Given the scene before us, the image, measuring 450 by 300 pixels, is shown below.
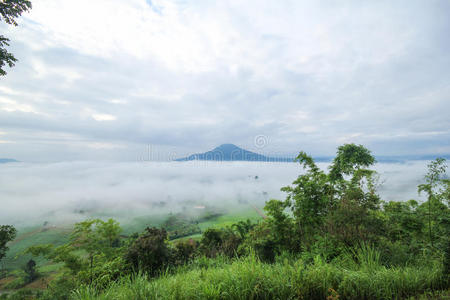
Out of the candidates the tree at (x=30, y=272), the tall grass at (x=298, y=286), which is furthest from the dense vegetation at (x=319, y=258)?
the tree at (x=30, y=272)

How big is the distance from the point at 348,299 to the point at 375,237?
3.06m

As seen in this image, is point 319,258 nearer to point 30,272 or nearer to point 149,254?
point 149,254

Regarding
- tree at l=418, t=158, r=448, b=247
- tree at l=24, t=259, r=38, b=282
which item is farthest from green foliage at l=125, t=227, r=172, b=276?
tree at l=24, t=259, r=38, b=282

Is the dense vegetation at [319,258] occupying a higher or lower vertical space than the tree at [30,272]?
higher

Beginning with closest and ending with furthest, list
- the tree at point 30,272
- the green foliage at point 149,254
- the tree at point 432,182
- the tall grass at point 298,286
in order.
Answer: the tall grass at point 298,286 → the tree at point 432,182 → the green foliage at point 149,254 → the tree at point 30,272

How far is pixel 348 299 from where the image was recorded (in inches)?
120

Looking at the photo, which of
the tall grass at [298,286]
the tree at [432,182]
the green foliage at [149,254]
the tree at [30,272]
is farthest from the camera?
the tree at [30,272]

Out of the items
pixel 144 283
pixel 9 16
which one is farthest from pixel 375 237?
pixel 9 16

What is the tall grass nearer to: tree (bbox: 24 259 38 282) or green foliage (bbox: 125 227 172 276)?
green foliage (bbox: 125 227 172 276)

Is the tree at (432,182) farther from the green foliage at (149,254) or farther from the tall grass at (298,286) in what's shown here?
the green foliage at (149,254)

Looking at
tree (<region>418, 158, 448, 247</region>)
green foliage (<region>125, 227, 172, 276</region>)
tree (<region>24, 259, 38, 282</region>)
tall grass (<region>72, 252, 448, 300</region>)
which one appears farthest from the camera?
tree (<region>24, 259, 38, 282</region>)

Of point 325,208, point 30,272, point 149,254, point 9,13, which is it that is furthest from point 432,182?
point 30,272

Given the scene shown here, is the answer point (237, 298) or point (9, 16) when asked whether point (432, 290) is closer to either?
point (237, 298)

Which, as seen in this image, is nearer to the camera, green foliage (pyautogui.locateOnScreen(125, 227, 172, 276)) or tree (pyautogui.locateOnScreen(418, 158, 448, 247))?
tree (pyautogui.locateOnScreen(418, 158, 448, 247))
